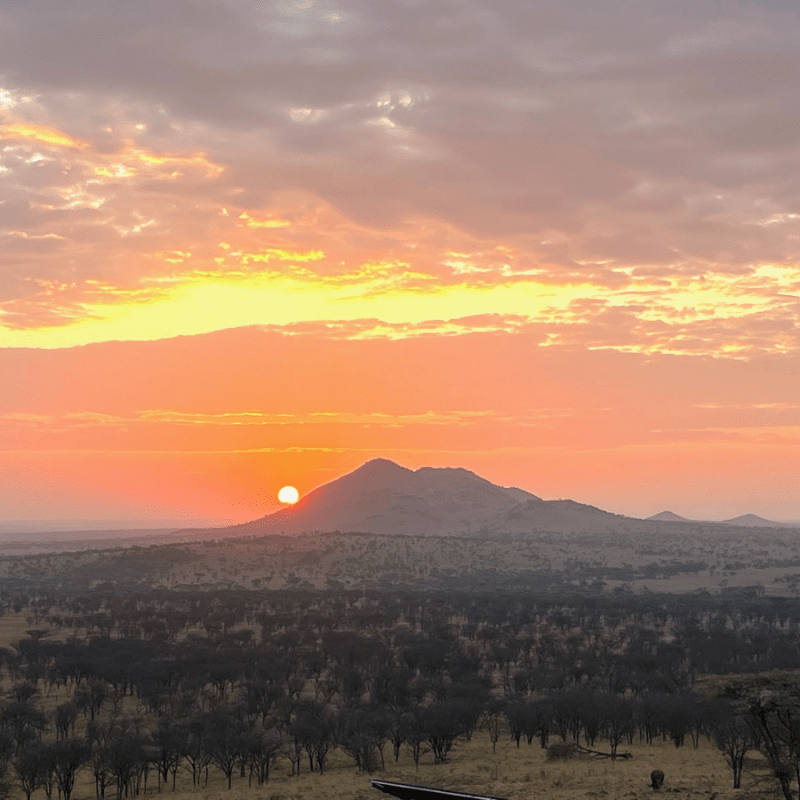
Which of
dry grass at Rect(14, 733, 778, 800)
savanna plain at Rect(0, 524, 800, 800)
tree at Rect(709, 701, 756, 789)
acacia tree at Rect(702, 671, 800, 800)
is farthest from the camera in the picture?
savanna plain at Rect(0, 524, 800, 800)

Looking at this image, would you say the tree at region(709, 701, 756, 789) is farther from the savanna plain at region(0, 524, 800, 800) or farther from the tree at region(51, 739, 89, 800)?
the tree at region(51, 739, 89, 800)

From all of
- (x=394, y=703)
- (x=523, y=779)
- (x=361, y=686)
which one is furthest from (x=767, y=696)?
(x=361, y=686)

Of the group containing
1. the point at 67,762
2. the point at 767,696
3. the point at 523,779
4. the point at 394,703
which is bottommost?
the point at 523,779

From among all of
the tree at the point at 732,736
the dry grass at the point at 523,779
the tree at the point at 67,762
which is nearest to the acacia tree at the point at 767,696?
the tree at the point at 732,736

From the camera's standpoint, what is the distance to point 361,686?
95188 millimetres

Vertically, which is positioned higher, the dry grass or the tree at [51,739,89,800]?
the tree at [51,739,89,800]

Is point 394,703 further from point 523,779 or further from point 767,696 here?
point 767,696

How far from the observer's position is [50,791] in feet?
204

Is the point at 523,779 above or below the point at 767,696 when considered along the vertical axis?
below

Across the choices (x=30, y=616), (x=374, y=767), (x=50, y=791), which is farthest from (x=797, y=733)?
(x=30, y=616)

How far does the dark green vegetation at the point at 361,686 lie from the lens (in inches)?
2640

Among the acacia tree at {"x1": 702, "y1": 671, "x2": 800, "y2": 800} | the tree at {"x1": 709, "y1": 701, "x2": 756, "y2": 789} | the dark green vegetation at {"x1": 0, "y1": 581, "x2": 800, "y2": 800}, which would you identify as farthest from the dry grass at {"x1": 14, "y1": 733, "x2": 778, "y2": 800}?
the acacia tree at {"x1": 702, "y1": 671, "x2": 800, "y2": 800}

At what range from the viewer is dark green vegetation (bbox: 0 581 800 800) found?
6706cm

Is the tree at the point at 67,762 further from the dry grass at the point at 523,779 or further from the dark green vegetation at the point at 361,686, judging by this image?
the dry grass at the point at 523,779
